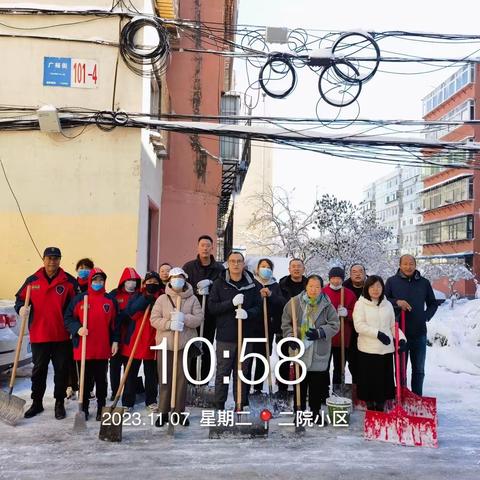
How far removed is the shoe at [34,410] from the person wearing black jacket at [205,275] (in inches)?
64.8

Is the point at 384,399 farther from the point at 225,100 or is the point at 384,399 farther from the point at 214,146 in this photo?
the point at 225,100

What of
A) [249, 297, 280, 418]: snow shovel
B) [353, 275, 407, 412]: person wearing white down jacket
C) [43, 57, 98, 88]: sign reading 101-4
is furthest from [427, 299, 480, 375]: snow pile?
[43, 57, 98, 88]: sign reading 101-4

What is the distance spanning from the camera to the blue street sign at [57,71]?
8773 mm

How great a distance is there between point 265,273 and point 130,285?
1.54 meters

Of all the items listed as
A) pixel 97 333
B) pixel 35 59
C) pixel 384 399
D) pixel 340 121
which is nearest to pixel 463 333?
pixel 340 121

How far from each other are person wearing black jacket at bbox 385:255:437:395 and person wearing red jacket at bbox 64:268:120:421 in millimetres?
3129

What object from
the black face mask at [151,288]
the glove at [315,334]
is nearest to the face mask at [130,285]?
the black face mask at [151,288]

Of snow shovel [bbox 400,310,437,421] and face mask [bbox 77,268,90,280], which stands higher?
face mask [bbox 77,268,90,280]

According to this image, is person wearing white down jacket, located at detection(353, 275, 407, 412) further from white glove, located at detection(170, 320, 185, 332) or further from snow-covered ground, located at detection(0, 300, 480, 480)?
white glove, located at detection(170, 320, 185, 332)

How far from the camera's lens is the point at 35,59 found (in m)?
8.77

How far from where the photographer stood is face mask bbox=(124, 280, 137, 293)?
19.3 feet

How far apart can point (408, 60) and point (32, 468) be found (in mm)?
7975

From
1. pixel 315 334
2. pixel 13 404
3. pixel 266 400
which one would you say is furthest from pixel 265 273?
pixel 13 404

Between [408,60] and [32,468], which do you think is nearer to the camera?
[32,468]
